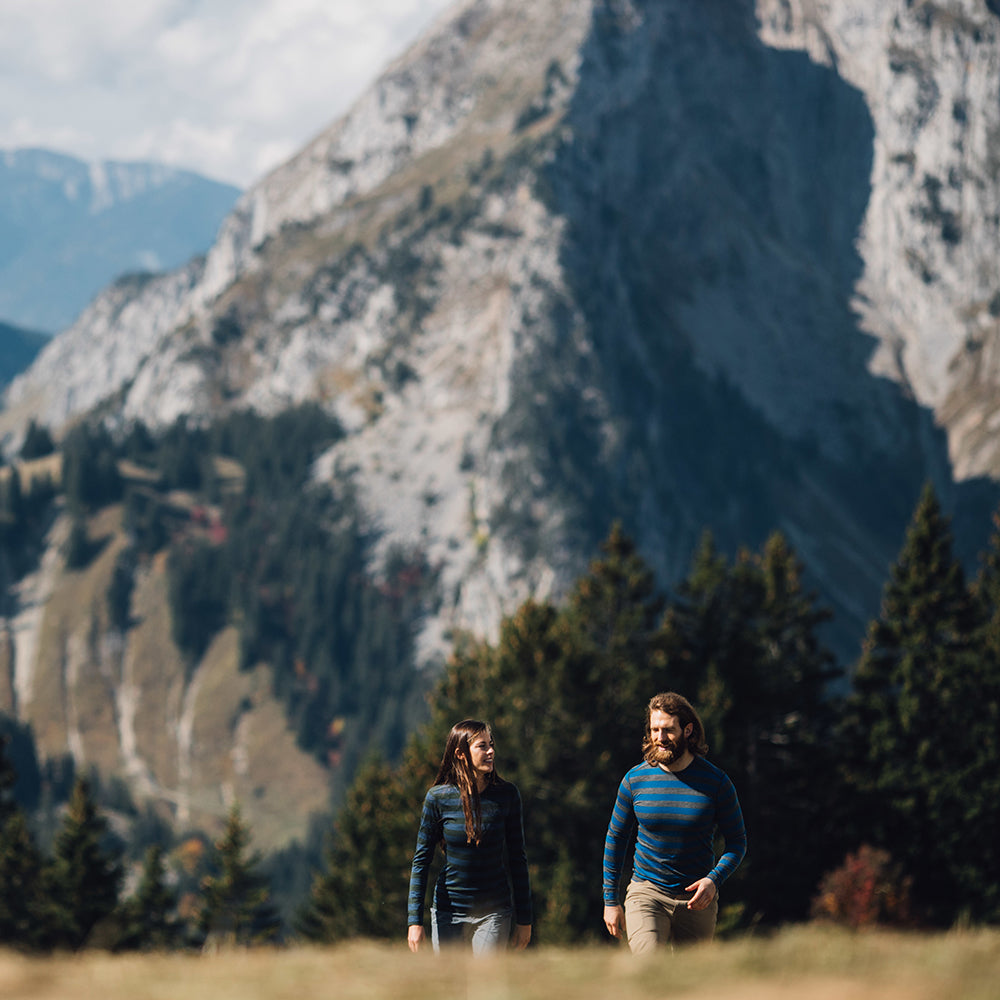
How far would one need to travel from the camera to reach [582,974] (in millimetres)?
6777

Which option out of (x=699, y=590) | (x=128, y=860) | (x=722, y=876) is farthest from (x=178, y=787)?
(x=722, y=876)

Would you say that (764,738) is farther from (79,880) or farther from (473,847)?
(473,847)

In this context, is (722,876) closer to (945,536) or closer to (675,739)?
(675,739)

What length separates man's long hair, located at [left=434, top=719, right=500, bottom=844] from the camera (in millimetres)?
10852

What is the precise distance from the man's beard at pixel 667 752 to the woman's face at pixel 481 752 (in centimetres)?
157

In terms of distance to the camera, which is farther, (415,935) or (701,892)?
(415,935)

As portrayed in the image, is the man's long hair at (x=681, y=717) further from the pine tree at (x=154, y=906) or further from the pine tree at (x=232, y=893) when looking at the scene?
the pine tree at (x=154, y=906)

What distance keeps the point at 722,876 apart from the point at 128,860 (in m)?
153

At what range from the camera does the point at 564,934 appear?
124ft

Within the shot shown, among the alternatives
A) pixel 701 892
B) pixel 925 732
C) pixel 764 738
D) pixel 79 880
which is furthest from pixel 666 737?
pixel 79 880

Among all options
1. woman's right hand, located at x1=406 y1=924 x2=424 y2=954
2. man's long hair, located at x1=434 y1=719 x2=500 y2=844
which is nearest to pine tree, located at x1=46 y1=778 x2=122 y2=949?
woman's right hand, located at x1=406 y1=924 x2=424 y2=954

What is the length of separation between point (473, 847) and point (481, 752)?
38.9 inches

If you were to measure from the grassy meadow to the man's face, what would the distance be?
270 cm

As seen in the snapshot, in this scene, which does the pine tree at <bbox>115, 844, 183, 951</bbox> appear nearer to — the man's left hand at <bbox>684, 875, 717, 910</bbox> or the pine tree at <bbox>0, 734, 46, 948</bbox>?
the pine tree at <bbox>0, 734, 46, 948</bbox>
